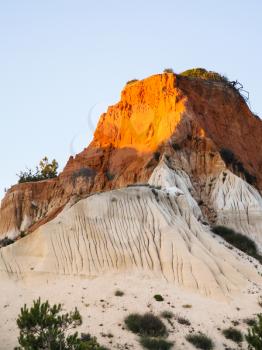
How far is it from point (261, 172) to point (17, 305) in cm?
3555

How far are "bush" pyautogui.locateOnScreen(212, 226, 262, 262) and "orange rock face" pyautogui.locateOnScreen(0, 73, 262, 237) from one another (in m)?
5.51

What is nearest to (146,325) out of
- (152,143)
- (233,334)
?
(233,334)

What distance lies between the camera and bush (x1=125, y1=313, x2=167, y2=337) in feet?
111

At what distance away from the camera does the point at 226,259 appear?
44.2 m

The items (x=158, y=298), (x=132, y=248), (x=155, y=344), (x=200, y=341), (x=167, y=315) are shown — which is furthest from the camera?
(x=132, y=248)

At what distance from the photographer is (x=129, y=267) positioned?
136 ft

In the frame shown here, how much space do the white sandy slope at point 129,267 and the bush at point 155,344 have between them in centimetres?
58

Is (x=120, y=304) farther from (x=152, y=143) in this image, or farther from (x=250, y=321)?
(x=152, y=143)

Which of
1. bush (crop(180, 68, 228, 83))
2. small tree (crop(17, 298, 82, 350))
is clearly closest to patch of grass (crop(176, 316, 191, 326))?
small tree (crop(17, 298, 82, 350))

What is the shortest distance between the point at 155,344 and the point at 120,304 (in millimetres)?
4721

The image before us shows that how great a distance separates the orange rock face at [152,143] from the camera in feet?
196

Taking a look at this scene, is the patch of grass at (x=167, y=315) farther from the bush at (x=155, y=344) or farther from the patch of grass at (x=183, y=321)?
the bush at (x=155, y=344)

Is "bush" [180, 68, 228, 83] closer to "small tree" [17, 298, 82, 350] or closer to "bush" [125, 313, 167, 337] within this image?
"bush" [125, 313, 167, 337]

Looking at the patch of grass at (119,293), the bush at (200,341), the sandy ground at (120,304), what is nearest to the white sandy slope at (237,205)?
the sandy ground at (120,304)
